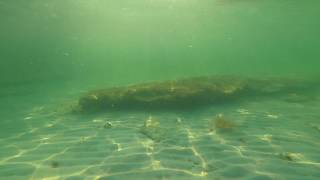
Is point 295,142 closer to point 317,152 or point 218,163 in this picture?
point 317,152

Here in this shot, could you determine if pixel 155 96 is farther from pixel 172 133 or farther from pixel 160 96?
pixel 172 133

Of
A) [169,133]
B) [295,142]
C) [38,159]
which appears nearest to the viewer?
[38,159]

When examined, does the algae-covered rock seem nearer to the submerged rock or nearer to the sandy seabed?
the submerged rock

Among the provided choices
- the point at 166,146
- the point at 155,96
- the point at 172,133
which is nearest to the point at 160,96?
the point at 155,96

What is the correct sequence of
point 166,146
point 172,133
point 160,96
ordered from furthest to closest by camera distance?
point 160,96 → point 172,133 → point 166,146

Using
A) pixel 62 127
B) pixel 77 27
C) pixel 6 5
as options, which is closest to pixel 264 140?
pixel 62 127

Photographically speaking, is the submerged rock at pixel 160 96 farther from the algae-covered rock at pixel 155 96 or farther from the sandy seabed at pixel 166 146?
the sandy seabed at pixel 166 146

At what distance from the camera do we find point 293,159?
7.41 metres

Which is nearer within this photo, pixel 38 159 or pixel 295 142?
pixel 38 159

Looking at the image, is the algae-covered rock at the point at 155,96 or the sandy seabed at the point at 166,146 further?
the algae-covered rock at the point at 155,96

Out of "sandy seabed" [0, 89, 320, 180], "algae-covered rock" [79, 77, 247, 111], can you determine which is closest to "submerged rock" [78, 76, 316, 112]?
"algae-covered rock" [79, 77, 247, 111]

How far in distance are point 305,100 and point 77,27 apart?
150 ft

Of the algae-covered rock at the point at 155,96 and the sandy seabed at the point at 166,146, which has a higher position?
the algae-covered rock at the point at 155,96

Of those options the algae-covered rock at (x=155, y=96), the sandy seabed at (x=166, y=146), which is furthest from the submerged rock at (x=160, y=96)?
the sandy seabed at (x=166, y=146)
